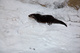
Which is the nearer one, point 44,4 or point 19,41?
point 19,41

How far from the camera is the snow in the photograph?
5.83 ft

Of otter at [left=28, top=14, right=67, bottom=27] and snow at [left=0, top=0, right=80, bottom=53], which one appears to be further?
otter at [left=28, top=14, right=67, bottom=27]

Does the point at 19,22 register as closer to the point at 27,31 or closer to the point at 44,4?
the point at 27,31

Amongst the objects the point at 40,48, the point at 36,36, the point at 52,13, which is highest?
the point at 52,13

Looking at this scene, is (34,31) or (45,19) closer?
(34,31)

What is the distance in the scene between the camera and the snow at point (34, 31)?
178 cm

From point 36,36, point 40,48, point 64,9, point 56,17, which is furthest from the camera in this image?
point 64,9

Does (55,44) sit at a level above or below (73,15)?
below

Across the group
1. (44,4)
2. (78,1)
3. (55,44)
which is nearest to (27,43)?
(55,44)

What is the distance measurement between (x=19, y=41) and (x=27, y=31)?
275mm

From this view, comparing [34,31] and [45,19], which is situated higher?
[45,19]

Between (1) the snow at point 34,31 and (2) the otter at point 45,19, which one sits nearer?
(1) the snow at point 34,31

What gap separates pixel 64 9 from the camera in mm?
2652

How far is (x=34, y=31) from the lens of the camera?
6.86 ft
